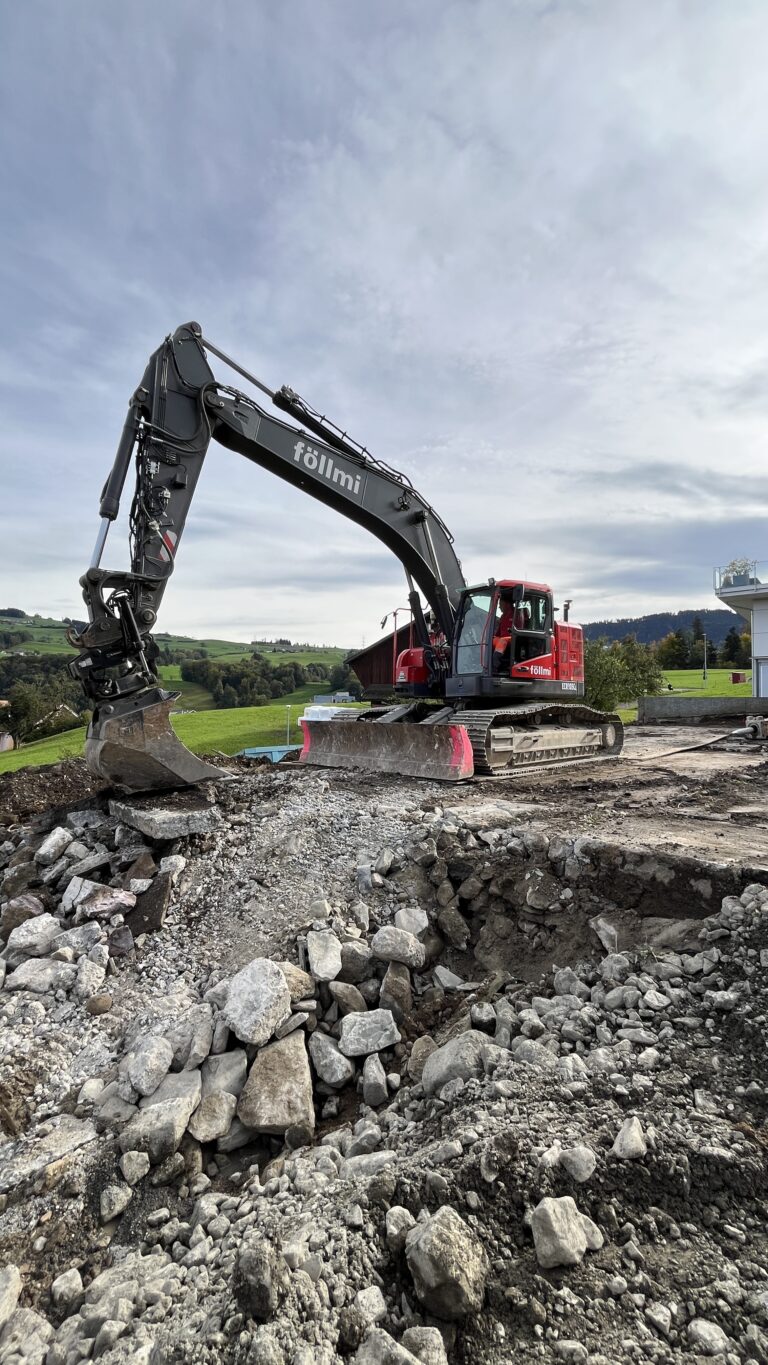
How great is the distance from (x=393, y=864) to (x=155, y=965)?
6.52 ft

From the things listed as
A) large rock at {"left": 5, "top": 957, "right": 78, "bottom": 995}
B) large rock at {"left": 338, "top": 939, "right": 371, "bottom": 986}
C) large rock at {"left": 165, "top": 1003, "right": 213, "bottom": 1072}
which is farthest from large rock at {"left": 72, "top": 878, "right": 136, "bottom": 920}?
large rock at {"left": 338, "top": 939, "right": 371, "bottom": 986}

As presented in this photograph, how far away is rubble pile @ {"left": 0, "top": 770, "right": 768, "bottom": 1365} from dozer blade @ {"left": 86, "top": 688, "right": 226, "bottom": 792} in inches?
19.3

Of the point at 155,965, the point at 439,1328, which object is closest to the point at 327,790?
the point at 155,965

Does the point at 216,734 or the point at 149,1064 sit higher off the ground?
the point at 149,1064

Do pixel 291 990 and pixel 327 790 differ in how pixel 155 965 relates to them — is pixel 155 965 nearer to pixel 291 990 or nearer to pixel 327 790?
pixel 291 990

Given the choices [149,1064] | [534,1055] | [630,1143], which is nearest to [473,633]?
[534,1055]

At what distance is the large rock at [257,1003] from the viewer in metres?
3.79

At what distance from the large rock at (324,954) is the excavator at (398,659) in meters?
2.71

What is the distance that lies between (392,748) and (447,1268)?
7.42m

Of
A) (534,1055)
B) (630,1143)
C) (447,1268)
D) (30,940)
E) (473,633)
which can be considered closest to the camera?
(447,1268)

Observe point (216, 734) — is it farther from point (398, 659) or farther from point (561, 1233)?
point (561, 1233)

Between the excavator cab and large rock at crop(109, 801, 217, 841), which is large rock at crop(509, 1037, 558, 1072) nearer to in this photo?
large rock at crop(109, 801, 217, 841)

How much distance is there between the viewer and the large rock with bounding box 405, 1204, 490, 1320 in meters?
2.05

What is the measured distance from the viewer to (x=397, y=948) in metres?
4.45
